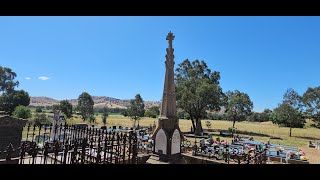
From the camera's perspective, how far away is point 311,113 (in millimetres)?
43250

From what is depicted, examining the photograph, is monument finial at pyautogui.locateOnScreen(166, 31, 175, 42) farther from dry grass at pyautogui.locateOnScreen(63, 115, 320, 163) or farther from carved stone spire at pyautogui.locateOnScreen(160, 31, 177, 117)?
dry grass at pyautogui.locateOnScreen(63, 115, 320, 163)

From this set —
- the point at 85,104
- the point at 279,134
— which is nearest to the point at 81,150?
the point at 279,134

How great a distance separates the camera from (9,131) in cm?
Result: 1226

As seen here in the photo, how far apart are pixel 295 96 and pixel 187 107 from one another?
23463 mm

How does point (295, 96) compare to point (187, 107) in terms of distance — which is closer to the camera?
point (187, 107)

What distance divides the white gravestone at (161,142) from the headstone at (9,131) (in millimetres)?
7570

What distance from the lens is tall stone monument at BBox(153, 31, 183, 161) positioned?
12.8 metres

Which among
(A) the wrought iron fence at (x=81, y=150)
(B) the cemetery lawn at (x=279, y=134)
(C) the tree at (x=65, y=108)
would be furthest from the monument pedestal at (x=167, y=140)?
(C) the tree at (x=65, y=108)

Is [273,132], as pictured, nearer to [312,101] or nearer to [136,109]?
[312,101]

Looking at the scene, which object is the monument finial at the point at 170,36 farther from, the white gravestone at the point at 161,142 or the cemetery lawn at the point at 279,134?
the cemetery lawn at the point at 279,134

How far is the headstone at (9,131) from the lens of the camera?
1197 centimetres

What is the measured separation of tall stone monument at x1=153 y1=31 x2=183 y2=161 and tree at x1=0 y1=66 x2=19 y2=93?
253 feet
